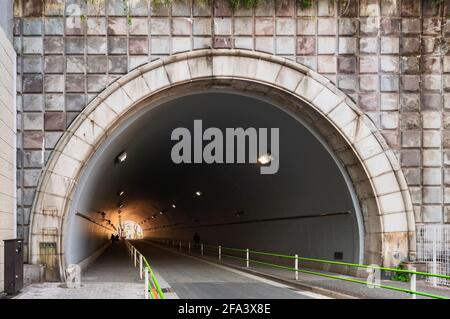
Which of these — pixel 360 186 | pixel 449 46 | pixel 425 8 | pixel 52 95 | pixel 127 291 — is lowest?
pixel 127 291

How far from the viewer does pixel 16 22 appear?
1404 centimetres

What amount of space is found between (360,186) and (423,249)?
7.19 ft

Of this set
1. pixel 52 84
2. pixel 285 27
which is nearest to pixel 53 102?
pixel 52 84

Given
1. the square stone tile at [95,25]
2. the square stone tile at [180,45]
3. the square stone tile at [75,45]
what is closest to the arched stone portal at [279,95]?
the square stone tile at [180,45]

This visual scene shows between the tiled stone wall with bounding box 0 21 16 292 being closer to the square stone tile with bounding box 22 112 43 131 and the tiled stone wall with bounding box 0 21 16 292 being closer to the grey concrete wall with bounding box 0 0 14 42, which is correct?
the grey concrete wall with bounding box 0 0 14 42

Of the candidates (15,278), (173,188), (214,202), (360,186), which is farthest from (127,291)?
(173,188)

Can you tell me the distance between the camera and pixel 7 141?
12.9 meters

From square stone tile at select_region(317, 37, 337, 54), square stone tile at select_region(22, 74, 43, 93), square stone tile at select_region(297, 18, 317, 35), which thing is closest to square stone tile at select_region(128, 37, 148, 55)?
square stone tile at select_region(22, 74, 43, 93)

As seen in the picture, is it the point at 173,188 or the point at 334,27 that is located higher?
the point at 334,27

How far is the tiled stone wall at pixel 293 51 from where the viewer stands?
14.1 meters

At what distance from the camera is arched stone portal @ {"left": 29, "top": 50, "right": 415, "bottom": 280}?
14000mm
